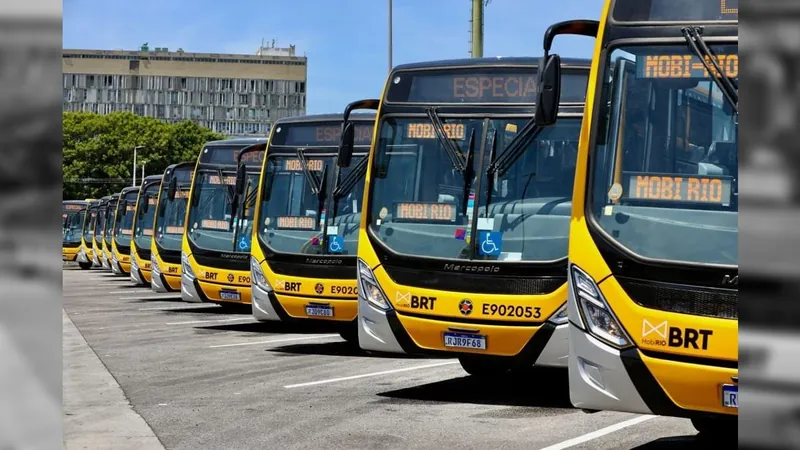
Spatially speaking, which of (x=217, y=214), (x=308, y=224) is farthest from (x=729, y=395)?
(x=217, y=214)

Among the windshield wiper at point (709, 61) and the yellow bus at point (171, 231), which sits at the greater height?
the windshield wiper at point (709, 61)

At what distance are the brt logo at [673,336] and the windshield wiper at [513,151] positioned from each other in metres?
3.69

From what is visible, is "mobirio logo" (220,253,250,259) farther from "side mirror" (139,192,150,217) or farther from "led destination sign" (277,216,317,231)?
"side mirror" (139,192,150,217)

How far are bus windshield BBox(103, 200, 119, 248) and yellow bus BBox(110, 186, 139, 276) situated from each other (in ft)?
6.31

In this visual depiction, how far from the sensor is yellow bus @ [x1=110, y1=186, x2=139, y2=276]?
36656 mm

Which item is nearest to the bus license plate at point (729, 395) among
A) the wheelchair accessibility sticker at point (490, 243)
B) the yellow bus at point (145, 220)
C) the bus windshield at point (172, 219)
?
the wheelchair accessibility sticker at point (490, 243)

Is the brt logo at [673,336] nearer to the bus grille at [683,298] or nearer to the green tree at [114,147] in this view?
the bus grille at [683,298]

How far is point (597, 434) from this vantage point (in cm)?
808

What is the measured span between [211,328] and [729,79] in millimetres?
13712

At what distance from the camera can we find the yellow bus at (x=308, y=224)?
46.2ft

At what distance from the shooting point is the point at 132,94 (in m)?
160

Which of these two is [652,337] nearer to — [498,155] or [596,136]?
[596,136]

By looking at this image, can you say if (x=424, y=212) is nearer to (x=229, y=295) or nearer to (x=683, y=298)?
(x=683, y=298)

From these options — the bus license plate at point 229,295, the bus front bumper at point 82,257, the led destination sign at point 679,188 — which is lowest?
the bus front bumper at point 82,257
